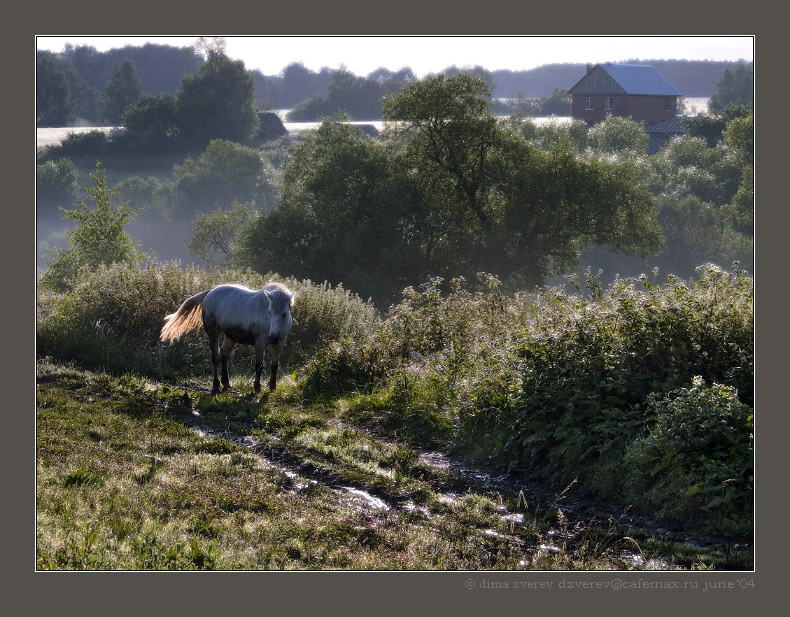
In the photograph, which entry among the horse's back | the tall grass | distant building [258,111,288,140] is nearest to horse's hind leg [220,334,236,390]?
the horse's back

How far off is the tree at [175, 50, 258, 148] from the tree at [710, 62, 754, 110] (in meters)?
35.3

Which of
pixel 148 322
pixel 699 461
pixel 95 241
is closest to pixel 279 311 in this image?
pixel 148 322

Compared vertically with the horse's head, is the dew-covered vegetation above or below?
below

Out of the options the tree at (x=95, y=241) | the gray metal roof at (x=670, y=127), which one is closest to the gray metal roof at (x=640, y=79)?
the gray metal roof at (x=670, y=127)

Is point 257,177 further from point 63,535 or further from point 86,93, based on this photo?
point 63,535

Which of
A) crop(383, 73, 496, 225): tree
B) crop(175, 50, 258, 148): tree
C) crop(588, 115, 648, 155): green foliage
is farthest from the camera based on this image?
crop(175, 50, 258, 148): tree

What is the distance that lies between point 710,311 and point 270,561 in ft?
18.6

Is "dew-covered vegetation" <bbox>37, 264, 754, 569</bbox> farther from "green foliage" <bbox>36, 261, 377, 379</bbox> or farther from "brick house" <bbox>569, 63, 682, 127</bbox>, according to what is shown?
"brick house" <bbox>569, 63, 682, 127</bbox>

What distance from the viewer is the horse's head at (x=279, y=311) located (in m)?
13.1

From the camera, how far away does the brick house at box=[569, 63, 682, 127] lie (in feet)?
173

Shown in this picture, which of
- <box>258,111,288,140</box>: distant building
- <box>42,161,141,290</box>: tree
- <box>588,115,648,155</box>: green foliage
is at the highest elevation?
<box>258,111,288,140</box>: distant building

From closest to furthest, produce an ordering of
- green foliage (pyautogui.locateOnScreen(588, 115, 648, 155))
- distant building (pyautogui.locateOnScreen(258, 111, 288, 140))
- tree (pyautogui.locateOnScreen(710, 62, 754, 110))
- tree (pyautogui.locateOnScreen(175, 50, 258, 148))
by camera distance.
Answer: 1. tree (pyautogui.locateOnScreen(710, 62, 754, 110))
2. green foliage (pyautogui.locateOnScreen(588, 115, 648, 155))
3. tree (pyautogui.locateOnScreen(175, 50, 258, 148))
4. distant building (pyautogui.locateOnScreen(258, 111, 288, 140))

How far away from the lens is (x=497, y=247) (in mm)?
40812

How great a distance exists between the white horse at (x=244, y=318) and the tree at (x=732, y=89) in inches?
1366
